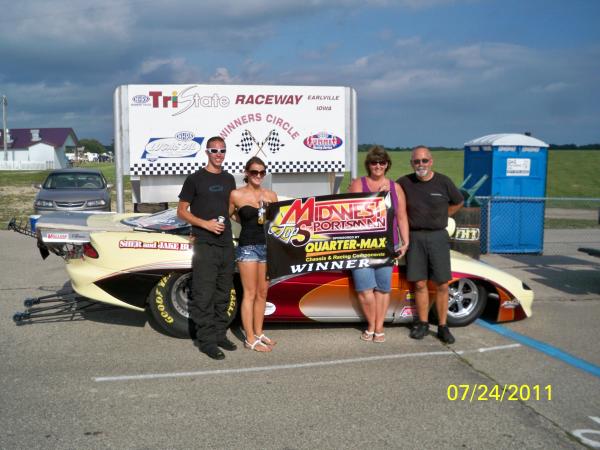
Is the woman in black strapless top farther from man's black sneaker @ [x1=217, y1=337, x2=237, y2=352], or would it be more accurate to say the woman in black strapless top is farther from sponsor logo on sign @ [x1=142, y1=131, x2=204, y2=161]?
sponsor logo on sign @ [x1=142, y1=131, x2=204, y2=161]

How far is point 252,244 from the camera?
499cm

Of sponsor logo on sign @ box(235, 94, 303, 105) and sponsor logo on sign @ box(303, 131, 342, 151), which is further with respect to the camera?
sponsor logo on sign @ box(303, 131, 342, 151)

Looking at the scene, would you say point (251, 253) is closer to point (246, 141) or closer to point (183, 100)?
point (246, 141)

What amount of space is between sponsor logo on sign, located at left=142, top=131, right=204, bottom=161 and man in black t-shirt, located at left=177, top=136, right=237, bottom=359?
130 inches

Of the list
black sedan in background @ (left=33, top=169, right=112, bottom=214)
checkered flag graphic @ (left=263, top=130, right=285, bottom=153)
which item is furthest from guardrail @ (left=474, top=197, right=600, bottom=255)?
black sedan in background @ (left=33, top=169, right=112, bottom=214)

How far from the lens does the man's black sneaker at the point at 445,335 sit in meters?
5.37

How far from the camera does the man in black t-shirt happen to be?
15.9 ft

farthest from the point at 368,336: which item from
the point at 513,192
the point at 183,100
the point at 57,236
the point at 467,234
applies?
the point at 513,192

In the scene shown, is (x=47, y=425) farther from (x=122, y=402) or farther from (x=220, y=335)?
(x=220, y=335)

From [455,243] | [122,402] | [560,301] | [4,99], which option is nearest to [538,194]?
[455,243]

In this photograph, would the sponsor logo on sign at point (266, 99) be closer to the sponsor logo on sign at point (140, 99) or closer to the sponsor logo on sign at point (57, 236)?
the sponsor logo on sign at point (140, 99)

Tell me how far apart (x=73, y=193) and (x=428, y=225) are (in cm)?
1088

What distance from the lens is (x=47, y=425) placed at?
11.9ft

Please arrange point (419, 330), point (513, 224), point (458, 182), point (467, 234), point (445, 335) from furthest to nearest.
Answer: point (458, 182), point (513, 224), point (467, 234), point (419, 330), point (445, 335)
